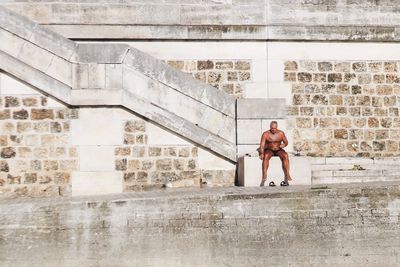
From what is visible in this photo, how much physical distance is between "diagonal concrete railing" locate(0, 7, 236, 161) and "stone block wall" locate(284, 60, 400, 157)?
2681 mm

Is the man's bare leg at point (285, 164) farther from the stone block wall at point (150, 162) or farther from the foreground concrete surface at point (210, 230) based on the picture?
the foreground concrete surface at point (210, 230)

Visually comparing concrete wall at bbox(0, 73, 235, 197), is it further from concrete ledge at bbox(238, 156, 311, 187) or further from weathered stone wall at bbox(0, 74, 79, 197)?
concrete ledge at bbox(238, 156, 311, 187)

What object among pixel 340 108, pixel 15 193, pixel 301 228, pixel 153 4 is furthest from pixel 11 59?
pixel 340 108

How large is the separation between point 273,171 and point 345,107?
2773 mm

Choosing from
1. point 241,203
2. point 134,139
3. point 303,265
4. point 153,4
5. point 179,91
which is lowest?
point 303,265

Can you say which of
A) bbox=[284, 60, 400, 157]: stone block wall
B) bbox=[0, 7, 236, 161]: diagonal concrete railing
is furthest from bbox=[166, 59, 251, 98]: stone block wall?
bbox=[0, 7, 236, 161]: diagonal concrete railing

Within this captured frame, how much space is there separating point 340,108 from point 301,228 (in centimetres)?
439

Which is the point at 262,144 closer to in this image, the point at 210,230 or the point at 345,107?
the point at 210,230

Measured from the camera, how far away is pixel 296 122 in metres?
12.6

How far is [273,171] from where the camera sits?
10.7m

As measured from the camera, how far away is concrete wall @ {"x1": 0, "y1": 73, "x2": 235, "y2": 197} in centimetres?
1039

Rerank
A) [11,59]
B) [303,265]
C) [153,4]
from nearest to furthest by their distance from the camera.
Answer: [303,265], [11,59], [153,4]

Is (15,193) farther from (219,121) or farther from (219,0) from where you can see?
(219,0)

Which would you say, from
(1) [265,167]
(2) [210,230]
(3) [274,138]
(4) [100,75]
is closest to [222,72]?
Result: (3) [274,138]
